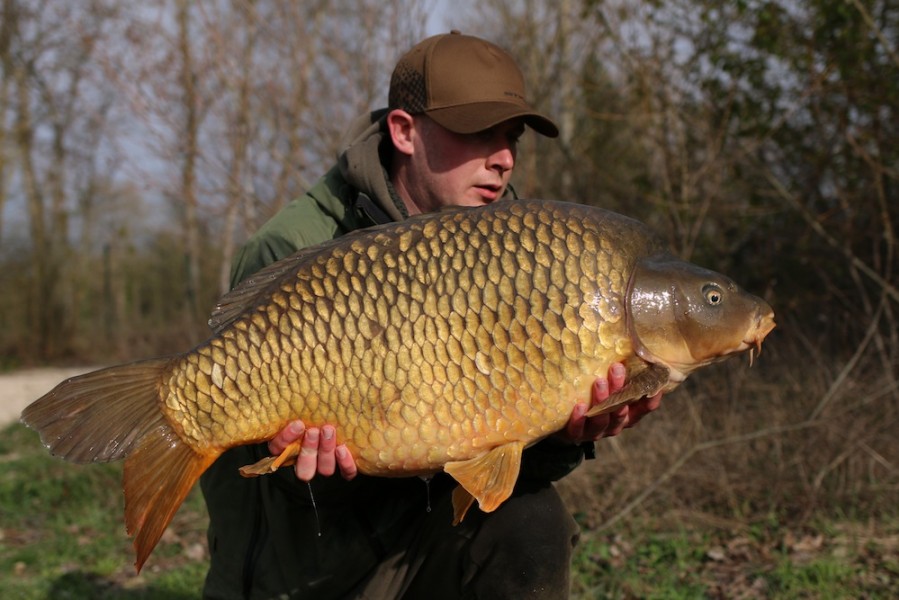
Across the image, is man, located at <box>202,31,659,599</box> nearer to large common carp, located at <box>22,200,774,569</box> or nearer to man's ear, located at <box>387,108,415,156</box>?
man's ear, located at <box>387,108,415,156</box>

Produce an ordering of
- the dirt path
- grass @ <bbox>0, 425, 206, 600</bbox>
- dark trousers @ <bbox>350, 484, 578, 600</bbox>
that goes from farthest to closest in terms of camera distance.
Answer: the dirt path, grass @ <bbox>0, 425, 206, 600</bbox>, dark trousers @ <bbox>350, 484, 578, 600</bbox>

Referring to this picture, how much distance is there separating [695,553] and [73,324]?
1119 centimetres

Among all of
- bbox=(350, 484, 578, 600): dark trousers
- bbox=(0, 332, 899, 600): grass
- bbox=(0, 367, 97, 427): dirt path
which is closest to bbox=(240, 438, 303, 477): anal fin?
bbox=(350, 484, 578, 600): dark trousers

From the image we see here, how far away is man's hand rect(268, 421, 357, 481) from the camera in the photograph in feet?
4.86

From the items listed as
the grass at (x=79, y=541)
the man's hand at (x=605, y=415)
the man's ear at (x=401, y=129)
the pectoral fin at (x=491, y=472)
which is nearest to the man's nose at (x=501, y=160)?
the man's ear at (x=401, y=129)

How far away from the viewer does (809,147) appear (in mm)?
4941

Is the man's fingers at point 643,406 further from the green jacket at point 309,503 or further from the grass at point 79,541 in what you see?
the grass at point 79,541

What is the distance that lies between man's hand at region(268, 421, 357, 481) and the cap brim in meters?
0.80

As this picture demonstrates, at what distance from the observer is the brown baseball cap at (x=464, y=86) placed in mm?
1990

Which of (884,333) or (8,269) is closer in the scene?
(884,333)

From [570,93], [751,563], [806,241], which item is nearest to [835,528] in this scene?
[751,563]

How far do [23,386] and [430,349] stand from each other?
8791mm

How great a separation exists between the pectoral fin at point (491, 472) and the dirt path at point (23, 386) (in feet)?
19.5

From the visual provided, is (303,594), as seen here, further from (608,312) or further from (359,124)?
(359,124)
